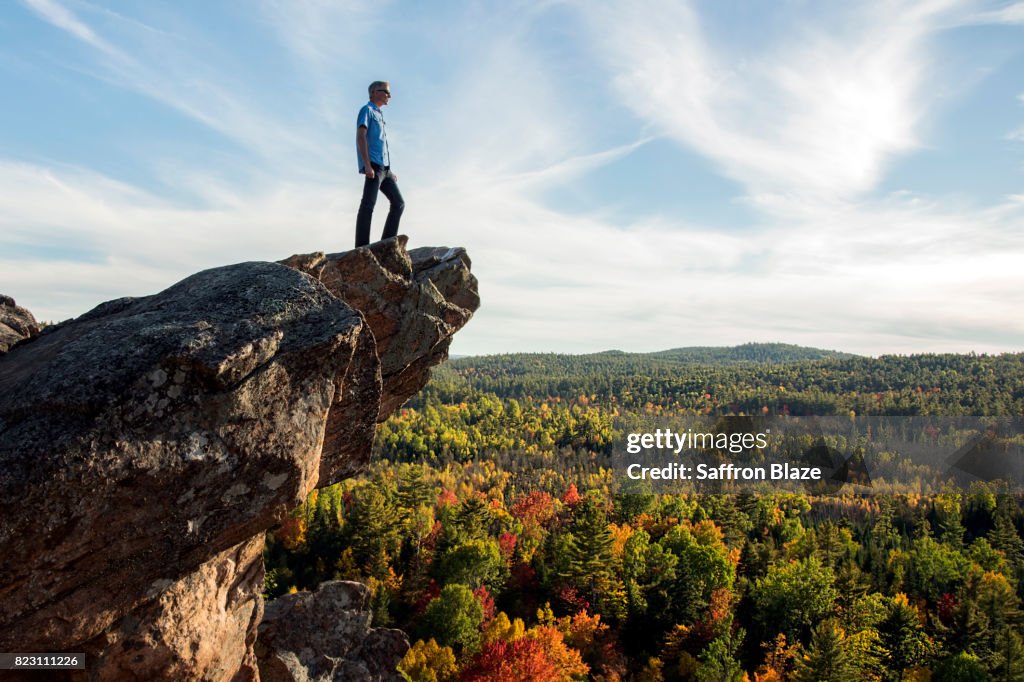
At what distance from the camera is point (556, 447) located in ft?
630

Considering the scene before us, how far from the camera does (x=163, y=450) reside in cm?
855

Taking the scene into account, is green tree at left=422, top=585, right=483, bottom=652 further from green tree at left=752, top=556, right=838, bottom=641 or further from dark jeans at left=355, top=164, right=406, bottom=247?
dark jeans at left=355, top=164, right=406, bottom=247

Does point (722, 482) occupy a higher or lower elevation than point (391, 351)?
lower

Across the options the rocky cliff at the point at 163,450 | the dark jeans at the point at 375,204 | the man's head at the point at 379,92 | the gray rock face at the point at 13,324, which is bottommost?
the rocky cliff at the point at 163,450

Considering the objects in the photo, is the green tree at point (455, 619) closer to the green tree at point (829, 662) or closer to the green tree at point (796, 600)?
the green tree at point (829, 662)

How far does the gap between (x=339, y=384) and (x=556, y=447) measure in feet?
607

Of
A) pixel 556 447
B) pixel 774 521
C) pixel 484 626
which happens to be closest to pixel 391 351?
pixel 484 626

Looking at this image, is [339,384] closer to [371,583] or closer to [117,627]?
[117,627]

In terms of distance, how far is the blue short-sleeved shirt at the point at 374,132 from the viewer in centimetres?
1516

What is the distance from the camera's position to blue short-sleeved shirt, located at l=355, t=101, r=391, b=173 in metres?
15.2

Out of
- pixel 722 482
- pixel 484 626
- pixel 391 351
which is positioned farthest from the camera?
pixel 722 482

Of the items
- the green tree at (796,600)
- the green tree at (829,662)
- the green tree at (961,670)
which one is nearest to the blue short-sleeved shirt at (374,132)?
the green tree at (829,662)

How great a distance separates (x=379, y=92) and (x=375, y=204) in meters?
2.88

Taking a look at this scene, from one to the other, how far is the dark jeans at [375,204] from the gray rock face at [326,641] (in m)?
13.0
